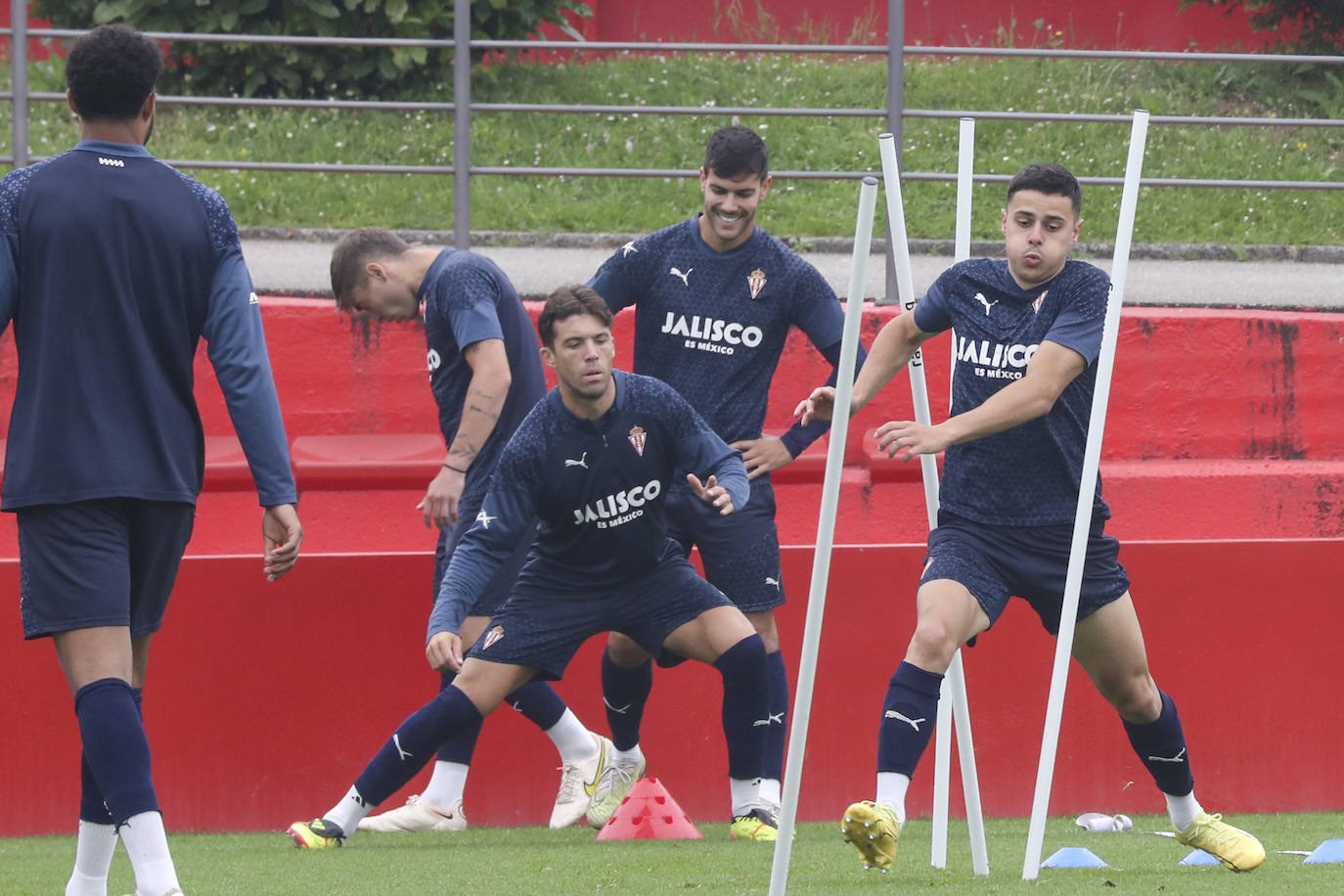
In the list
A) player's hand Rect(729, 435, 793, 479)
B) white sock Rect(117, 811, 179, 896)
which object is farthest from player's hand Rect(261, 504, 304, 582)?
player's hand Rect(729, 435, 793, 479)

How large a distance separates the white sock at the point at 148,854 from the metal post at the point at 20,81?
5.62 metres

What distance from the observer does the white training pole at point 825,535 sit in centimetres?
355

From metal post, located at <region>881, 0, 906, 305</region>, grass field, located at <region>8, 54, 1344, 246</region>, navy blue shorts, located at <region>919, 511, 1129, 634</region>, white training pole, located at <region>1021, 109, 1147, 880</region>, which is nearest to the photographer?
white training pole, located at <region>1021, 109, 1147, 880</region>

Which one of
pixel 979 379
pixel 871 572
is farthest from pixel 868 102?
pixel 979 379

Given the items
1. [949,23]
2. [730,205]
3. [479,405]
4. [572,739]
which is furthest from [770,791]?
[949,23]

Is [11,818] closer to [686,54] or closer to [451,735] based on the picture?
[451,735]

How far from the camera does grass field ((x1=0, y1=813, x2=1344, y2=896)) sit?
4461 millimetres

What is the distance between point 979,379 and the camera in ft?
15.7

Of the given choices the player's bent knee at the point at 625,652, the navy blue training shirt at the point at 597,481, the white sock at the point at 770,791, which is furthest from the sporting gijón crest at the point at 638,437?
the white sock at the point at 770,791

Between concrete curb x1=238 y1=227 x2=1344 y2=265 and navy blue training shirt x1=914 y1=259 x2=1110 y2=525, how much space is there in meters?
5.31

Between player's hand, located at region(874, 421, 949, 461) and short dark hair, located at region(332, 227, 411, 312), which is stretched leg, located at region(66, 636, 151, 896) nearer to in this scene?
player's hand, located at region(874, 421, 949, 461)

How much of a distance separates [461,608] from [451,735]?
0.55 m

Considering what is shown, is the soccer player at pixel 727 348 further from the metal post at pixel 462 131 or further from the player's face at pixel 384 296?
the metal post at pixel 462 131

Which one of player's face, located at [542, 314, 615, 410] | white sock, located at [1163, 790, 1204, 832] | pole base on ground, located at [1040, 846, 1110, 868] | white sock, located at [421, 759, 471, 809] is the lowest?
white sock, located at [421, 759, 471, 809]
